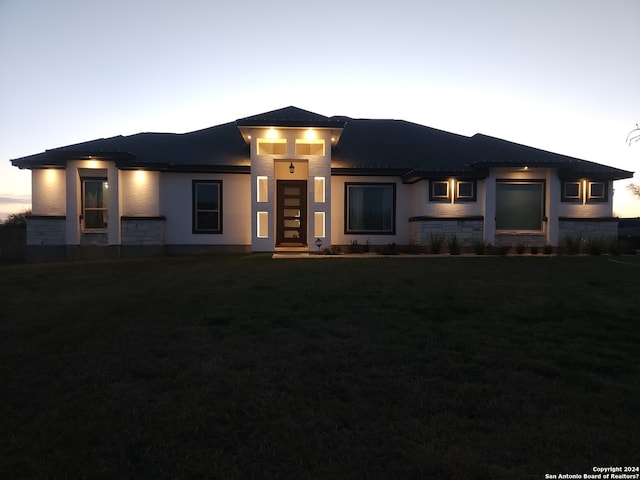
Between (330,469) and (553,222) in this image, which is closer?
(330,469)

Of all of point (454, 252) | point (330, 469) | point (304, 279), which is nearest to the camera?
point (330, 469)

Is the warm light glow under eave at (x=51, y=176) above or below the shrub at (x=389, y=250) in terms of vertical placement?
above

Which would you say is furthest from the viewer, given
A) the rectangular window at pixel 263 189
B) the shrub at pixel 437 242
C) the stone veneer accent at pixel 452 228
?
the stone veneer accent at pixel 452 228

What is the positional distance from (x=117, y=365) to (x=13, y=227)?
17.2 m

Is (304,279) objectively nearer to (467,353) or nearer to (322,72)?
(467,353)

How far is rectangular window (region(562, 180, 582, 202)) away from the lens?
1580cm

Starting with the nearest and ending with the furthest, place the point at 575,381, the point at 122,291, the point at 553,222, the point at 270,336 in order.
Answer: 1. the point at 575,381
2. the point at 270,336
3. the point at 122,291
4. the point at 553,222

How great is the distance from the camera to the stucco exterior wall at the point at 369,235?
1588cm

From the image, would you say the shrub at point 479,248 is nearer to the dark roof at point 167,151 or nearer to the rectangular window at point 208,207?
the dark roof at point 167,151

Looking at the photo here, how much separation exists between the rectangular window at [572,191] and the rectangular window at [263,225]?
1240 centimetres

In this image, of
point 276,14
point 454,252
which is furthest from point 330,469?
point 276,14

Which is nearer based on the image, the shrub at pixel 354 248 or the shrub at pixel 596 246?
the shrub at pixel 596 246

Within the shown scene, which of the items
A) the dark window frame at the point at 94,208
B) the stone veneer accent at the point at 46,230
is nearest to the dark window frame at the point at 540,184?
the dark window frame at the point at 94,208

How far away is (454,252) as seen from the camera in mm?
14008
